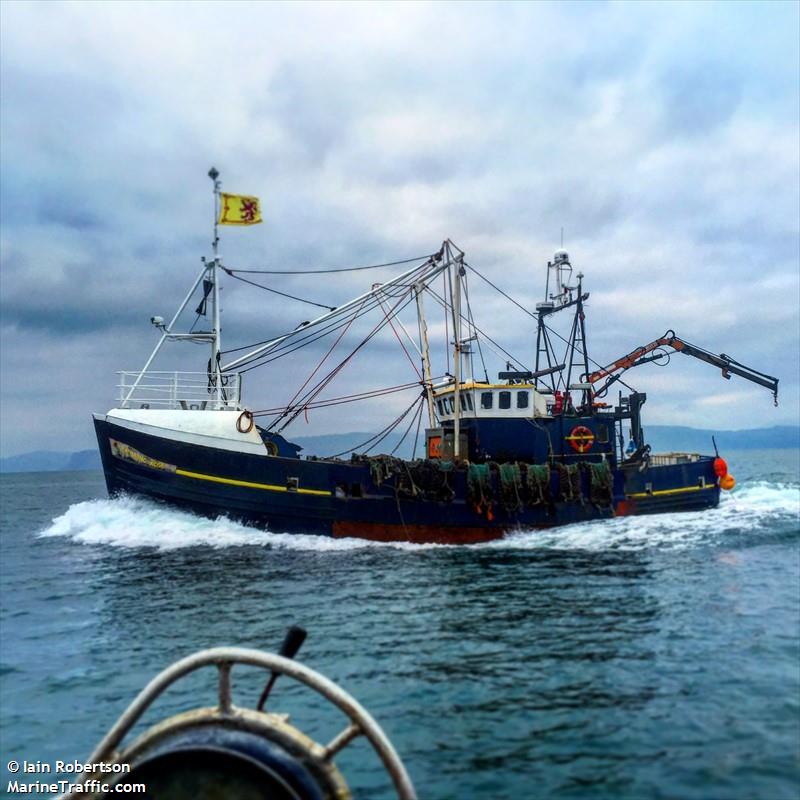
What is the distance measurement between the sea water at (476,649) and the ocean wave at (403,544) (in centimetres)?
22

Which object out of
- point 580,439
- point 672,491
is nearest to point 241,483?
point 580,439

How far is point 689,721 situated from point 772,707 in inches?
41.8

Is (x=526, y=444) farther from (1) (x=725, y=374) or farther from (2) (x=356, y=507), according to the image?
(1) (x=725, y=374)

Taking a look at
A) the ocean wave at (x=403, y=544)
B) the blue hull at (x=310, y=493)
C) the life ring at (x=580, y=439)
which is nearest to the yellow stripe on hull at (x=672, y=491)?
the ocean wave at (x=403, y=544)

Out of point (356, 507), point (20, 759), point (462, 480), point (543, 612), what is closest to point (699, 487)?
point (462, 480)

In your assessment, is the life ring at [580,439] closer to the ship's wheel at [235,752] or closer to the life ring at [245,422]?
the life ring at [245,422]

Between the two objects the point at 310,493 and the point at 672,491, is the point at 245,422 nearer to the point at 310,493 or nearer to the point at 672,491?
the point at 310,493

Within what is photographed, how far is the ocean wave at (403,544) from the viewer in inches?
749

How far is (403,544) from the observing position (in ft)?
66.2

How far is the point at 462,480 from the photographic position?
2086 cm

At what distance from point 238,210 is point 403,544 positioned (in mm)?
12358

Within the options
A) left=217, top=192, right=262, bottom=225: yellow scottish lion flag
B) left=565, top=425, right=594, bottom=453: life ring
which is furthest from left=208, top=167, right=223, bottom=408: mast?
left=565, top=425, right=594, bottom=453: life ring

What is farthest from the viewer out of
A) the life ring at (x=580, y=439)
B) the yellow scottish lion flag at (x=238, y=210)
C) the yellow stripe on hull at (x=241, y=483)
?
the life ring at (x=580, y=439)

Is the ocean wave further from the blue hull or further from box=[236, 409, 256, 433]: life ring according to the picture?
box=[236, 409, 256, 433]: life ring
